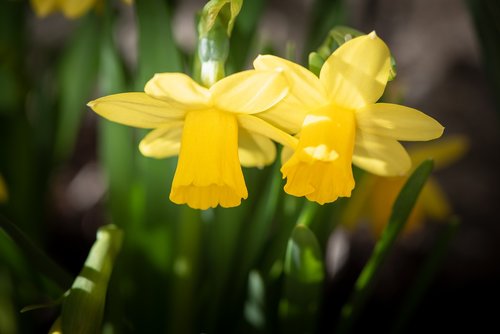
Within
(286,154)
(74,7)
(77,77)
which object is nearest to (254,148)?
(286,154)

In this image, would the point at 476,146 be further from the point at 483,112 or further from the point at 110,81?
the point at 110,81

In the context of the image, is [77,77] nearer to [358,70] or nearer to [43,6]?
[43,6]

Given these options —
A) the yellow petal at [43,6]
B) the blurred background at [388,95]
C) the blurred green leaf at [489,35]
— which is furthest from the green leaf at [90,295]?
the blurred green leaf at [489,35]

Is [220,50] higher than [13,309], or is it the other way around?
[220,50]

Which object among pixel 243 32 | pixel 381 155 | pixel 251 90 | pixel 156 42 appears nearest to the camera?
pixel 251 90

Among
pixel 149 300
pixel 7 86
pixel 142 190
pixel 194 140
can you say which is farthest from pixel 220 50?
pixel 7 86

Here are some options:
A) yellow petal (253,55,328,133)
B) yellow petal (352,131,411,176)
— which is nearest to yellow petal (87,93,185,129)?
yellow petal (253,55,328,133)

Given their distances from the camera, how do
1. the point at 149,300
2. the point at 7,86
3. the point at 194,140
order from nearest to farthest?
the point at 194,140, the point at 149,300, the point at 7,86
